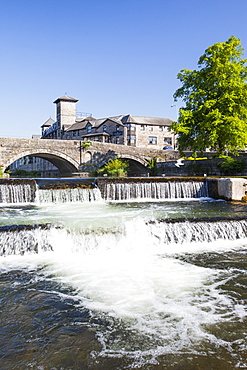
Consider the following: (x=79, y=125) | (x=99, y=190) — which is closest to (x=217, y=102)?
(x=99, y=190)

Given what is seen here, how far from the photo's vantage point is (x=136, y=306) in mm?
4539

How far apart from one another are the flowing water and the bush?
16.6 metres

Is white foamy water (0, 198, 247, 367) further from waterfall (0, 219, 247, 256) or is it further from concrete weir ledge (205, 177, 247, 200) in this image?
concrete weir ledge (205, 177, 247, 200)

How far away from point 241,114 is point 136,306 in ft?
73.0

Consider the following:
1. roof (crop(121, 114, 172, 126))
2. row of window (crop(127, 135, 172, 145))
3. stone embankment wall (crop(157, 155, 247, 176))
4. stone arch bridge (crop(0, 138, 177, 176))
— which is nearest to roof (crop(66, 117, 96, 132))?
roof (crop(121, 114, 172, 126))

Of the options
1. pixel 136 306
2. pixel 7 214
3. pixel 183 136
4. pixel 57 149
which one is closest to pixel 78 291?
pixel 136 306

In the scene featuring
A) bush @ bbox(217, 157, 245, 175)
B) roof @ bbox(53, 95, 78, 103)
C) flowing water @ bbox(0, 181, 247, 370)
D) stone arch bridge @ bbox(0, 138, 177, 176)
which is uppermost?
roof @ bbox(53, 95, 78, 103)

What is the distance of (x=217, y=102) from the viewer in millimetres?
23906

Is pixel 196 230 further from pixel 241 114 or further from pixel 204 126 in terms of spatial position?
pixel 241 114

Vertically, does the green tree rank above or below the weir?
above

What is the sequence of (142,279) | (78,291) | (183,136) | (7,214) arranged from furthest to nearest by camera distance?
(183,136) < (7,214) < (142,279) < (78,291)

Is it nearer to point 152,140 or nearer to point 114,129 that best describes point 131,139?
point 114,129

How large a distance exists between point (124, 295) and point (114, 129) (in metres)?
62.7

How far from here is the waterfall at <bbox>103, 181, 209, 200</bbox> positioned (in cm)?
1669
